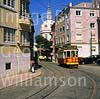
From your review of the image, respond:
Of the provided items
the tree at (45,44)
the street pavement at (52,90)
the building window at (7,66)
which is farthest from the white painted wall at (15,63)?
the tree at (45,44)

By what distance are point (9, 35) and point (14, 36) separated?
1209mm

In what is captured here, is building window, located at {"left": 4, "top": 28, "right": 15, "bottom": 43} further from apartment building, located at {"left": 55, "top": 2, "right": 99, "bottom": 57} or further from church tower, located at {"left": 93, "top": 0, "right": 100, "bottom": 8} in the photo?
church tower, located at {"left": 93, "top": 0, "right": 100, "bottom": 8}

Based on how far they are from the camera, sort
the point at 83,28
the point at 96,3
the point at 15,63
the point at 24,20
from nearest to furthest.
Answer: the point at 15,63 < the point at 24,20 < the point at 83,28 < the point at 96,3

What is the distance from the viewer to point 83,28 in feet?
222

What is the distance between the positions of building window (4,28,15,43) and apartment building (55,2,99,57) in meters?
37.5

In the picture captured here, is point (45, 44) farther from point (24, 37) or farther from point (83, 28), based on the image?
point (24, 37)

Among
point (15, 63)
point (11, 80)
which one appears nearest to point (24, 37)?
point (15, 63)

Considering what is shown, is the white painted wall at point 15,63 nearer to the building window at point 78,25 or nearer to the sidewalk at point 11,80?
the sidewalk at point 11,80

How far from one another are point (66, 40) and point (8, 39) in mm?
42391

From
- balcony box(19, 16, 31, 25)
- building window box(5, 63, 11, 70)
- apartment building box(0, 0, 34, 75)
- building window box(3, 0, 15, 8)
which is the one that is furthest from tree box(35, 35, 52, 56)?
building window box(5, 63, 11, 70)

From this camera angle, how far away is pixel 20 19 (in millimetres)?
30562

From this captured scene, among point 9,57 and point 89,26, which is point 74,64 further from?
point 89,26

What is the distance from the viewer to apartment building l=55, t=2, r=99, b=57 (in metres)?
66.5

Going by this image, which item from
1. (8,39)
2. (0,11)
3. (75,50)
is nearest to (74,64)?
(75,50)
